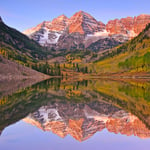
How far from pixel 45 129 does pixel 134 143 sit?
555 inches

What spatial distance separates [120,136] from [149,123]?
9.09 metres

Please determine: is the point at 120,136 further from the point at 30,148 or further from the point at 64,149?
the point at 30,148

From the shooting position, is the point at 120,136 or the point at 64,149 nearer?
the point at 64,149

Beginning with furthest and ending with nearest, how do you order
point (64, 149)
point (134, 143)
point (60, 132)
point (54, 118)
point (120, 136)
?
1. point (54, 118)
2. point (60, 132)
3. point (120, 136)
4. point (134, 143)
5. point (64, 149)

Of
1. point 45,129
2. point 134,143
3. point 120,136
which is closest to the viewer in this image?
point 134,143

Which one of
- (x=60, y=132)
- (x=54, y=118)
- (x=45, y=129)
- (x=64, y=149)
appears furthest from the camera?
(x=54, y=118)

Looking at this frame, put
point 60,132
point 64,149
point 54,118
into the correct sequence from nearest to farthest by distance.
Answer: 1. point 64,149
2. point 60,132
3. point 54,118

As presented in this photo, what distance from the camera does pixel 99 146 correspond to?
29.5 m

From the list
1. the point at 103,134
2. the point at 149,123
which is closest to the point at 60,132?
the point at 103,134

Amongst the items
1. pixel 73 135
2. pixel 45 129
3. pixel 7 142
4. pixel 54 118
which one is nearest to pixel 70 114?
pixel 54 118

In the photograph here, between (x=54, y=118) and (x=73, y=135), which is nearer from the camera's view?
(x=73, y=135)

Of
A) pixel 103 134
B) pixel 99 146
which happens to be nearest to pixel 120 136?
pixel 103 134

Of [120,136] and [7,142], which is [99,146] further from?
[7,142]

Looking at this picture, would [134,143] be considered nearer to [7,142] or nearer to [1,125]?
[7,142]
